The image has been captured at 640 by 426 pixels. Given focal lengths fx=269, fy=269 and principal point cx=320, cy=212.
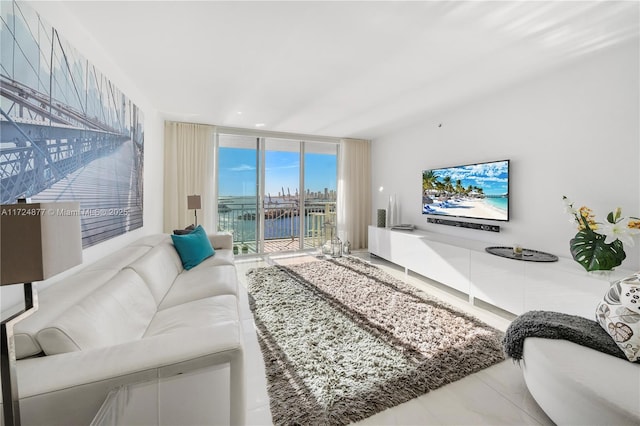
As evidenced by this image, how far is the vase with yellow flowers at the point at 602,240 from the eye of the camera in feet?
6.32

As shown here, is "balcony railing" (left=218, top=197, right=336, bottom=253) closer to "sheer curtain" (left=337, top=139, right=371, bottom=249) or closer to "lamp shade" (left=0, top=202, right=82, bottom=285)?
"sheer curtain" (left=337, top=139, right=371, bottom=249)

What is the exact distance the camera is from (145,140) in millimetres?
3332

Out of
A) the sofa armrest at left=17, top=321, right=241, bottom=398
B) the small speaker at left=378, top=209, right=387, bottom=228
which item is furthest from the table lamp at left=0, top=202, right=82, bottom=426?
the small speaker at left=378, top=209, right=387, bottom=228

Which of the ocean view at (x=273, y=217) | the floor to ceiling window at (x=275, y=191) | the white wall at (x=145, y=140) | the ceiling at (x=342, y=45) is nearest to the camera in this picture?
the white wall at (x=145, y=140)

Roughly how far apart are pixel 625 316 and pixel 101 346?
8.07 ft

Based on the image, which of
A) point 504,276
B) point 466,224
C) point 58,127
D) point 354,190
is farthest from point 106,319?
point 354,190

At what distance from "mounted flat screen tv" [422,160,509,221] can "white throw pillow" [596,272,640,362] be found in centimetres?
169

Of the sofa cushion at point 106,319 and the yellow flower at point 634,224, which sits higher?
the yellow flower at point 634,224

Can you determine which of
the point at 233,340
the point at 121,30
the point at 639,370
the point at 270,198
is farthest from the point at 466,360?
the point at 270,198

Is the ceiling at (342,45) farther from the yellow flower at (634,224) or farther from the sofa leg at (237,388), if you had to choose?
the sofa leg at (237,388)

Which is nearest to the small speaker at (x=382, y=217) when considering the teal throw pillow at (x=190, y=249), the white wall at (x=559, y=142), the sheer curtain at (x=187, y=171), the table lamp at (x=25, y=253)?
the white wall at (x=559, y=142)

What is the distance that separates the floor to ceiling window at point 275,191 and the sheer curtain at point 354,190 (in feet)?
1.02

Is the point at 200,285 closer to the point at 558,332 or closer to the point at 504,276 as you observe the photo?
the point at 558,332

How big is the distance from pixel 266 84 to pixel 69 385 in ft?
9.32
